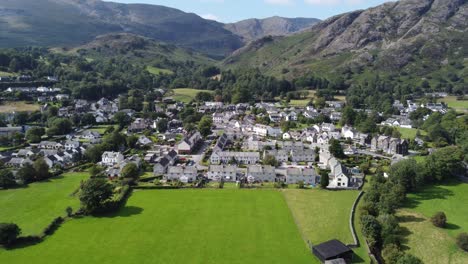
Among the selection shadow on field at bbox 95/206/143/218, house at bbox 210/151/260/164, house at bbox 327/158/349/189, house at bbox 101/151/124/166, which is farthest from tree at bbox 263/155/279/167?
house at bbox 101/151/124/166

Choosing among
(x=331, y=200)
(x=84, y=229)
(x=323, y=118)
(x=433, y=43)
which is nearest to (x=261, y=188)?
(x=331, y=200)

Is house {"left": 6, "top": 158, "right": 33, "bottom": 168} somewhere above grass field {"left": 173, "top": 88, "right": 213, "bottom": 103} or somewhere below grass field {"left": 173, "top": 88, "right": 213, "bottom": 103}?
below

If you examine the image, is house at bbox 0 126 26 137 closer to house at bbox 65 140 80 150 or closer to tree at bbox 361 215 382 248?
house at bbox 65 140 80 150

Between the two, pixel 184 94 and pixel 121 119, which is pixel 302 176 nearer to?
pixel 121 119

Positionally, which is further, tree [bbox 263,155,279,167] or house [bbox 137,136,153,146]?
house [bbox 137,136,153,146]

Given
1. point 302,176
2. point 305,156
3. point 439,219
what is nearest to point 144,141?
point 305,156

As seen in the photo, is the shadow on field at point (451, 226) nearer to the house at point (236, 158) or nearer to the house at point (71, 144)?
the house at point (236, 158)

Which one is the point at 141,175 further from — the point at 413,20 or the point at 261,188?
the point at 413,20

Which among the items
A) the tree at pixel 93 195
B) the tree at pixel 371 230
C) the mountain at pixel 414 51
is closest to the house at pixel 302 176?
the tree at pixel 371 230
